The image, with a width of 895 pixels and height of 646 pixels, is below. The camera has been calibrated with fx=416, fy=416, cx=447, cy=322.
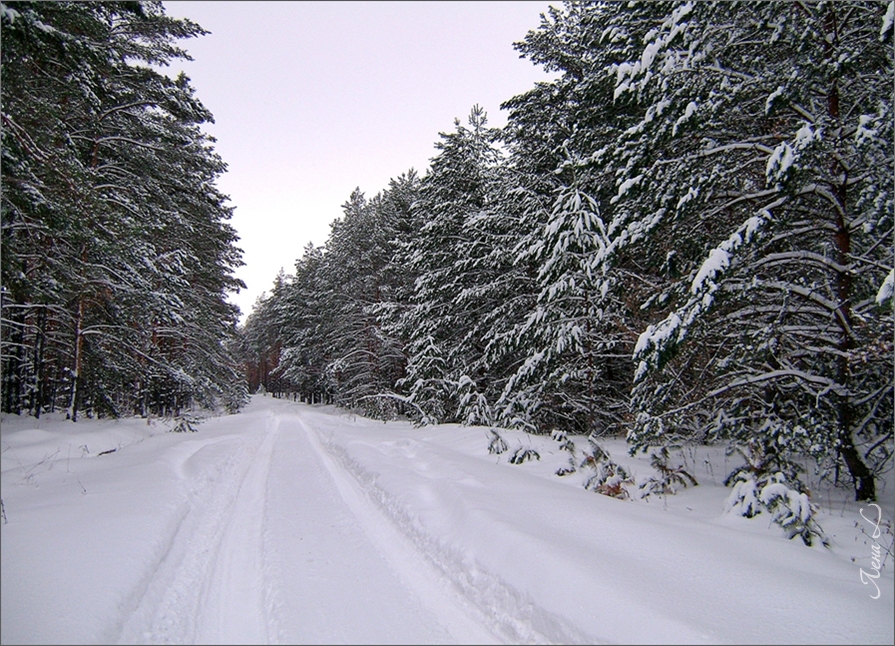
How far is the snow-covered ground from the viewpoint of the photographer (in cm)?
328

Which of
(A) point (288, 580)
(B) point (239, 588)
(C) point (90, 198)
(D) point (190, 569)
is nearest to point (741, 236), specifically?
(A) point (288, 580)

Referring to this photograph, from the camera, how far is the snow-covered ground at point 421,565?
328cm

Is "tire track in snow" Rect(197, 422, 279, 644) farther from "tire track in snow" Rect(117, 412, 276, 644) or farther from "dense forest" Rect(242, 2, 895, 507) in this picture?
"dense forest" Rect(242, 2, 895, 507)

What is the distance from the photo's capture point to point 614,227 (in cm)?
792

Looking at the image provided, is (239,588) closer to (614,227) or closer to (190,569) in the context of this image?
(190,569)

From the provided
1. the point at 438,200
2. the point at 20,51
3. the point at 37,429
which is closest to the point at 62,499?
the point at 37,429

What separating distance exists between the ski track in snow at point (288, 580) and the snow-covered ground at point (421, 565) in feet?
0.07

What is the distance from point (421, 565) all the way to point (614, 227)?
6574 mm

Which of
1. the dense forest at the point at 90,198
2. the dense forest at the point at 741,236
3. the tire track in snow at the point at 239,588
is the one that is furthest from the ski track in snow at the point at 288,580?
the dense forest at the point at 90,198

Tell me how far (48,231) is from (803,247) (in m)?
14.9

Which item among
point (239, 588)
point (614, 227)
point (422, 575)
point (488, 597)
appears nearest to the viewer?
point (488, 597)

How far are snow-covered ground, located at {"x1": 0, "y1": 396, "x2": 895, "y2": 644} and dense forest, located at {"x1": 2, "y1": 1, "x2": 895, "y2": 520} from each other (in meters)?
1.42

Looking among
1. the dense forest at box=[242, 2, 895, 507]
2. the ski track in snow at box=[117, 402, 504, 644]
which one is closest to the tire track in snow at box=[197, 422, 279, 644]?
the ski track in snow at box=[117, 402, 504, 644]

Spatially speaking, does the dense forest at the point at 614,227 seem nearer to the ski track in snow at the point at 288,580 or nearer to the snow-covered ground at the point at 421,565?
the snow-covered ground at the point at 421,565
